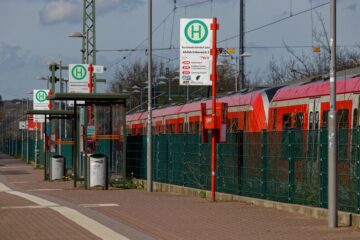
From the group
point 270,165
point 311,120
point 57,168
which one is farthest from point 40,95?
point 270,165

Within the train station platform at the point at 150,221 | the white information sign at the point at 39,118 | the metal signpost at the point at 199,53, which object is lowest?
the train station platform at the point at 150,221

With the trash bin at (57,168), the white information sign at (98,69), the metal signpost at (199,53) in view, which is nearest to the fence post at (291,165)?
the metal signpost at (199,53)

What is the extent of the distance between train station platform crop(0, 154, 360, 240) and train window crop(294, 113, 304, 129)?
3523 millimetres

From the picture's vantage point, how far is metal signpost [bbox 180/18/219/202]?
853 inches

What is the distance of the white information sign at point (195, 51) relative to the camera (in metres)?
21.7

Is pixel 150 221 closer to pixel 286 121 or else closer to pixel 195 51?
pixel 195 51

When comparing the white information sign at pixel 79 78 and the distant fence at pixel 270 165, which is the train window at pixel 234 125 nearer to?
the distant fence at pixel 270 165

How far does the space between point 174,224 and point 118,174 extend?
43.7 ft

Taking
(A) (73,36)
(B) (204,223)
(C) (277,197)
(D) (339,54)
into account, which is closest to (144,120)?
(A) (73,36)

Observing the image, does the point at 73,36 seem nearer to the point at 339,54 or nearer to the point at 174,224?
the point at 339,54

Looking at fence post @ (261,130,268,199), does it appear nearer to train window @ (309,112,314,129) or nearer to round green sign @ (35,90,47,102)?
train window @ (309,112,314,129)

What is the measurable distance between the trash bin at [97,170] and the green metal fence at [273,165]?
2.20 m

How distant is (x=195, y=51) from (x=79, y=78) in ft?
53.7

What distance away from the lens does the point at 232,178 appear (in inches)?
850
